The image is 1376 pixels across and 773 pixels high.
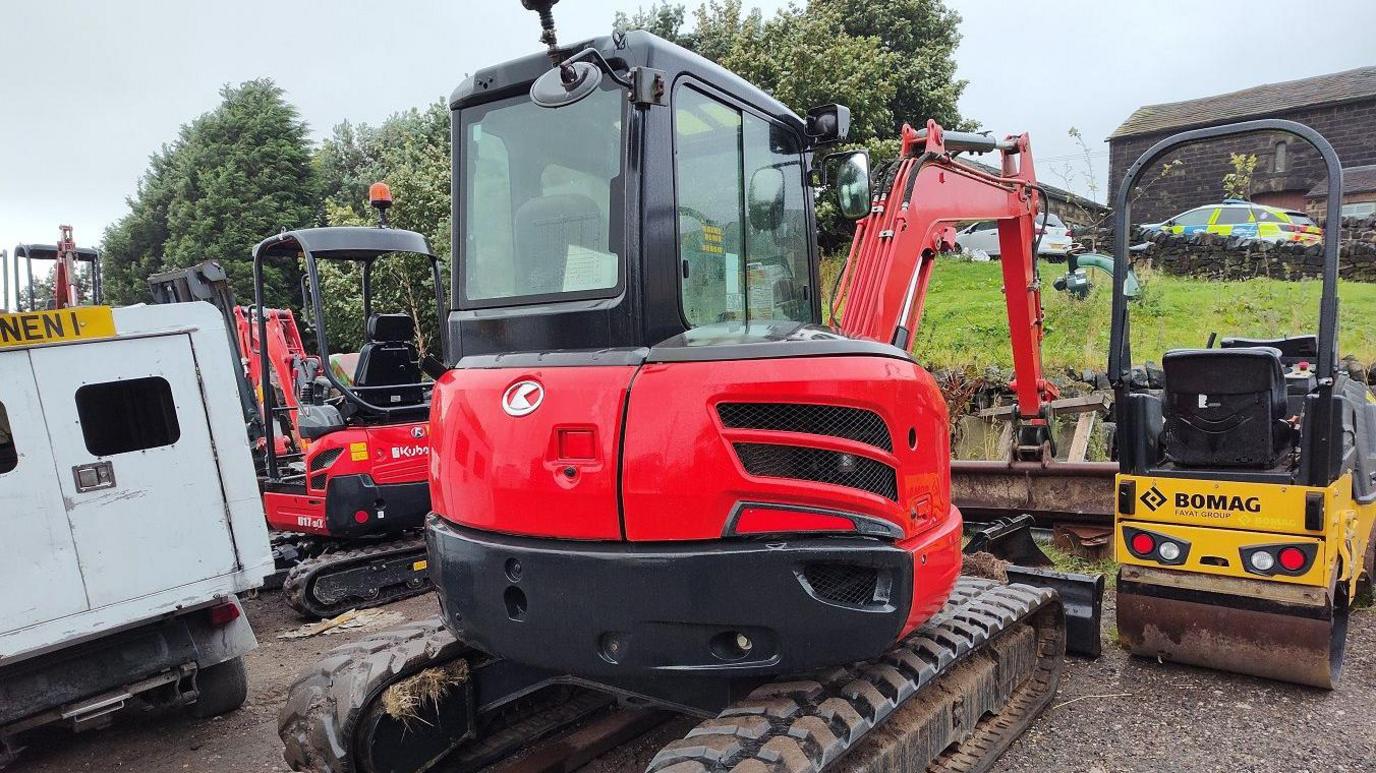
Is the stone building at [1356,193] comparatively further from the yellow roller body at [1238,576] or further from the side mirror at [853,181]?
the side mirror at [853,181]

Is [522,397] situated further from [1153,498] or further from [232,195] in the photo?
[232,195]

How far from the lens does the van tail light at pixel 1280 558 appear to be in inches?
149

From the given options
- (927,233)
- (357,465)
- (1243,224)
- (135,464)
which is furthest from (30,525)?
(1243,224)

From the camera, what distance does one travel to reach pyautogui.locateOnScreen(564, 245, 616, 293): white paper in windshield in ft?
8.55

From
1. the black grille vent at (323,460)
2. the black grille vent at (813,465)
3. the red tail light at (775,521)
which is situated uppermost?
the black grille vent at (813,465)

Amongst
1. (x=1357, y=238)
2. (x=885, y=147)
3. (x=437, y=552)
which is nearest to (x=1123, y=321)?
(x=437, y=552)

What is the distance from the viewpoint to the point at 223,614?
4453 millimetres

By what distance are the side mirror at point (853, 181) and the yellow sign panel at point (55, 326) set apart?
11.8 ft

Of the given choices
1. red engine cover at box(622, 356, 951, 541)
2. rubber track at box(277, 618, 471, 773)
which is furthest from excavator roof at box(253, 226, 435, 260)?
red engine cover at box(622, 356, 951, 541)

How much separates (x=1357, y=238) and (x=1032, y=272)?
13817 millimetres

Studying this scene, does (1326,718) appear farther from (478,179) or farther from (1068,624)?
(478,179)

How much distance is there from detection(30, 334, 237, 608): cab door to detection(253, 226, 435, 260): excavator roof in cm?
220

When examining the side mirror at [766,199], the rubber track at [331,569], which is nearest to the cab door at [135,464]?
the rubber track at [331,569]

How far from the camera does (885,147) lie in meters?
14.9
